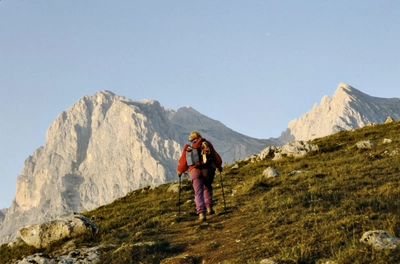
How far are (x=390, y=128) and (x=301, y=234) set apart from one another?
95.1ft

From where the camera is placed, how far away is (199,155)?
1473 cm

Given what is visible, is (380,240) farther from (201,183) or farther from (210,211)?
(210,211)

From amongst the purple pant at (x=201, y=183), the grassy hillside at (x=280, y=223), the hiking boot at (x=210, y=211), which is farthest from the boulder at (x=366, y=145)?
the purple pant at (x=201, y=183)

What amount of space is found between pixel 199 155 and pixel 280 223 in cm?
409

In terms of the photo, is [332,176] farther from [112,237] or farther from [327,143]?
[327,143]

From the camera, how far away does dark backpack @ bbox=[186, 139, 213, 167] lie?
48.0ft

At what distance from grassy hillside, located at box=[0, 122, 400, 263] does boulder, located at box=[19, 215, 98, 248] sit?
0.53 metres

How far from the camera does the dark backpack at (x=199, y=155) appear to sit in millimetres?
14645

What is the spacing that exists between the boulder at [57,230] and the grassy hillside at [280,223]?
21.0 inches

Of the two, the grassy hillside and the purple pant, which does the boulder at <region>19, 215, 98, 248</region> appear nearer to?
the grassy hillside

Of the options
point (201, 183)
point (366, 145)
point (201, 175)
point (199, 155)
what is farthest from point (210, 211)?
point (366, 145)

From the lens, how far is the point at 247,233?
11.8m

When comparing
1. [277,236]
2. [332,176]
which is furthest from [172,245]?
[332,176]

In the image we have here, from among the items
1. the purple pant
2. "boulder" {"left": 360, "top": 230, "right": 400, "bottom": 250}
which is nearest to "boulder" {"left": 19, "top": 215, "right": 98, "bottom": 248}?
the purple pant
